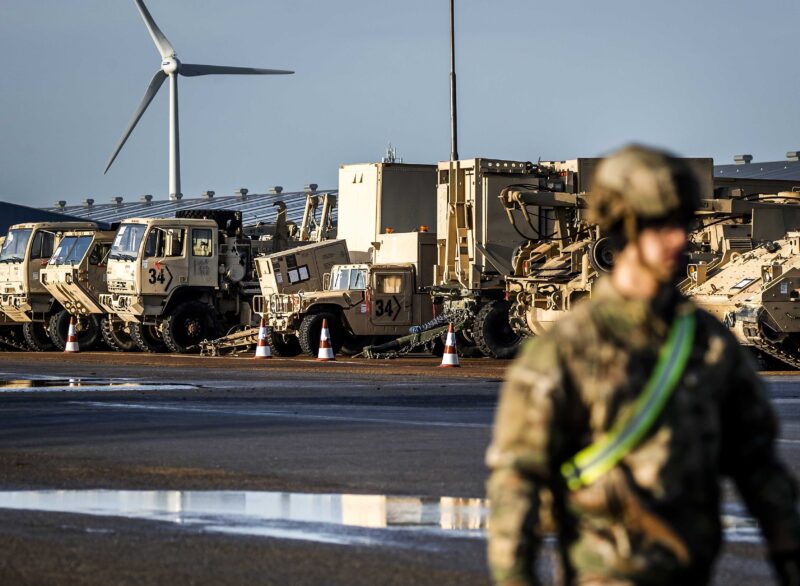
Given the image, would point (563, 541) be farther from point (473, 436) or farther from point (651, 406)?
point (473, 436)

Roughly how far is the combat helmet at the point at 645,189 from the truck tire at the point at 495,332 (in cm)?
3007

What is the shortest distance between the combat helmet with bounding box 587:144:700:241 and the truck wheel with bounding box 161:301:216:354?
35.7 m

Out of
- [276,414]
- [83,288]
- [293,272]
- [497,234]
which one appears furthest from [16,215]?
[276,414]

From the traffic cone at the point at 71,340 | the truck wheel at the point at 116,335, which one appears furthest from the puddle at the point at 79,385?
the traffic cone at the point at 71,340

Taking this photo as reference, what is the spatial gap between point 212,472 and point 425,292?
23.9 m

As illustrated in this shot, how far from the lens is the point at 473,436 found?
15.8 metres

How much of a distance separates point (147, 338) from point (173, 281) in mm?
1743

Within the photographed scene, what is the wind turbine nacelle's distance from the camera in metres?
70.8

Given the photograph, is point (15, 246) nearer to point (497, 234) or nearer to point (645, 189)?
point (497, 234)

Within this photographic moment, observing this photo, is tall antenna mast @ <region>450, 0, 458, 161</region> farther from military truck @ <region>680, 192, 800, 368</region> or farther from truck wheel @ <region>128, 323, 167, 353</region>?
military truck @ <region>680, 192, 800, 368</region>

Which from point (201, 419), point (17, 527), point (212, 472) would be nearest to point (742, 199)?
point (201, 419)

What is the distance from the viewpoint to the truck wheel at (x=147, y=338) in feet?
132

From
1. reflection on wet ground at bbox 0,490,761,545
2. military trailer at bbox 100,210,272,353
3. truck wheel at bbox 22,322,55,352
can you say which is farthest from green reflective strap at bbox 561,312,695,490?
truck wheel at bbox 22,322,55,352

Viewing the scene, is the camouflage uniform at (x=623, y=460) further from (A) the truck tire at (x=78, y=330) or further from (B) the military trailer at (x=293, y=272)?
(A) the truck tire at (x=78, y=330)
